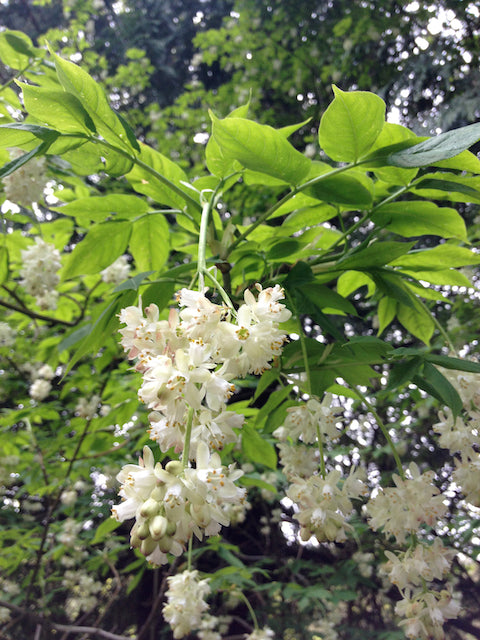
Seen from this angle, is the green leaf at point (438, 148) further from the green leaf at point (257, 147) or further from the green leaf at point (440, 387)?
the green leaf at point (440, 387)

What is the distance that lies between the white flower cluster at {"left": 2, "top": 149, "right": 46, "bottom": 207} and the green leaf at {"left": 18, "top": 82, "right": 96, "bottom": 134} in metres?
1.01

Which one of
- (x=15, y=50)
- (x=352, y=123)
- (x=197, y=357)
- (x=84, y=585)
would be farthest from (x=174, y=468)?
(x=84, y=585)

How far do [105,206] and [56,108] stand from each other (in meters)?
0.30

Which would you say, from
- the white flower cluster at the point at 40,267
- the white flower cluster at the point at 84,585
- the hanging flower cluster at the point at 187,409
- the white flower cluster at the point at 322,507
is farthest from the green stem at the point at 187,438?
the white flower cluster at the point at 84,585

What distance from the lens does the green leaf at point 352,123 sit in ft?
2.72

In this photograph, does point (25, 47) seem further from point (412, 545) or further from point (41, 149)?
point (412, 545)

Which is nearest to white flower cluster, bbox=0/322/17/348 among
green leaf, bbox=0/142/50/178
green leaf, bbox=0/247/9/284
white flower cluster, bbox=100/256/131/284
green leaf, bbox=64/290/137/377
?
white flower cluster, bbox=100/256/131/284

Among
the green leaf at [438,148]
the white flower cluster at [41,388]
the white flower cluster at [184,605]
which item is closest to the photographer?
the green leaf at [438,148]

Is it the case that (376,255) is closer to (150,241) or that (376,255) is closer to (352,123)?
(352,123)

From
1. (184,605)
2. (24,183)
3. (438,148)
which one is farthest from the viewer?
(24,183)

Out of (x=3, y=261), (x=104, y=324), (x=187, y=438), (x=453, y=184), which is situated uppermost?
(x=3, y=261)

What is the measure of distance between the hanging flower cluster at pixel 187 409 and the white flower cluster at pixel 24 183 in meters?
1.45

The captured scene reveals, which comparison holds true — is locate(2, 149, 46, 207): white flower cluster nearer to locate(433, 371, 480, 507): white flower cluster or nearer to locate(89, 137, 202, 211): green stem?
locate(89, 137, 202, 211): green stem

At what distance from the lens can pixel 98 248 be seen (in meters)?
1.17
